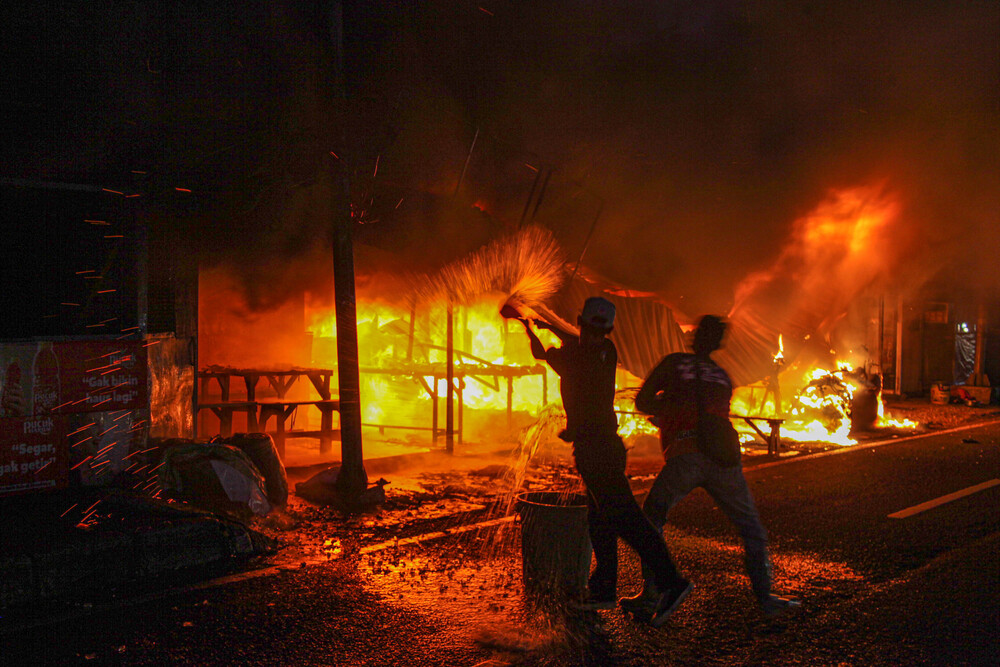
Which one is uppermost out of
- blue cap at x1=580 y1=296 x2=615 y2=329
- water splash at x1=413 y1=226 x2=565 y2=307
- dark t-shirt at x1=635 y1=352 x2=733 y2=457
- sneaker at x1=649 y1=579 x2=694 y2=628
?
water splash at x1=413 y1=226 x2=565 y2=307

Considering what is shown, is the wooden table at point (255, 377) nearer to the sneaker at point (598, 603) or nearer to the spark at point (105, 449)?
the spark at point (105, 449)

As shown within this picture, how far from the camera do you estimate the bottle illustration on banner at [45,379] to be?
639 cm

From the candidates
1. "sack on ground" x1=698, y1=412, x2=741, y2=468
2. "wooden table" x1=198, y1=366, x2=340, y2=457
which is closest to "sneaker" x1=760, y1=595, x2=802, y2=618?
"sack on ground" x1=698, y1=412, x2=741, y2=468

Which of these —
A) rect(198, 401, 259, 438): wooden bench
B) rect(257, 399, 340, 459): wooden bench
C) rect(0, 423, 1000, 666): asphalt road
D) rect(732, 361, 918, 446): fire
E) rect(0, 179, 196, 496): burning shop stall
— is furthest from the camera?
rect(732, 361, 918, 446): fire

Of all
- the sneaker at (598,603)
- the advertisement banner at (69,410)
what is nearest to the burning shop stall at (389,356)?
the advertisement banner at (69,410)

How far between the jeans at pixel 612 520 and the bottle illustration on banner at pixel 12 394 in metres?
5.20

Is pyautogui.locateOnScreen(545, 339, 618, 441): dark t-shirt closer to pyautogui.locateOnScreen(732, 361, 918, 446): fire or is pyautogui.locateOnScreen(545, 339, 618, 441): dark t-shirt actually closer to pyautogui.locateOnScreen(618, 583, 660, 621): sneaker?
pyautogui.locateOnScreen(618, 583, 660, 621): sneaker

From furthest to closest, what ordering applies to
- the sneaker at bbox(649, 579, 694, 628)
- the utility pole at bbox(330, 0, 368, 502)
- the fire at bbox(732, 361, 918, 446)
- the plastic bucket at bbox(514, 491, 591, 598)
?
the fire at bbox(732, 361, 918, 446)
the utility pole at bbox(330, 0, 368, 502)
the plastic bucket at bbox(514, 491, 591, 598)
the sneaker at bbox(649, 579, 694, 628)

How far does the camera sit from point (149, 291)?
7.70 m

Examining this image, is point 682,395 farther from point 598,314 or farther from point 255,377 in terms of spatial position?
point 255,377

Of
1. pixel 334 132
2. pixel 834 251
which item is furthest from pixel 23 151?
pixel 834 251

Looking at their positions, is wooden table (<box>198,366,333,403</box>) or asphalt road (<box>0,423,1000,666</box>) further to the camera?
wooden table (<box>198,366,333,403</box>)

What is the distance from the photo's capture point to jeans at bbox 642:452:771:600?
4137 mm

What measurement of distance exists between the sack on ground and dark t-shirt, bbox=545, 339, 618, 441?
0.52 meters
